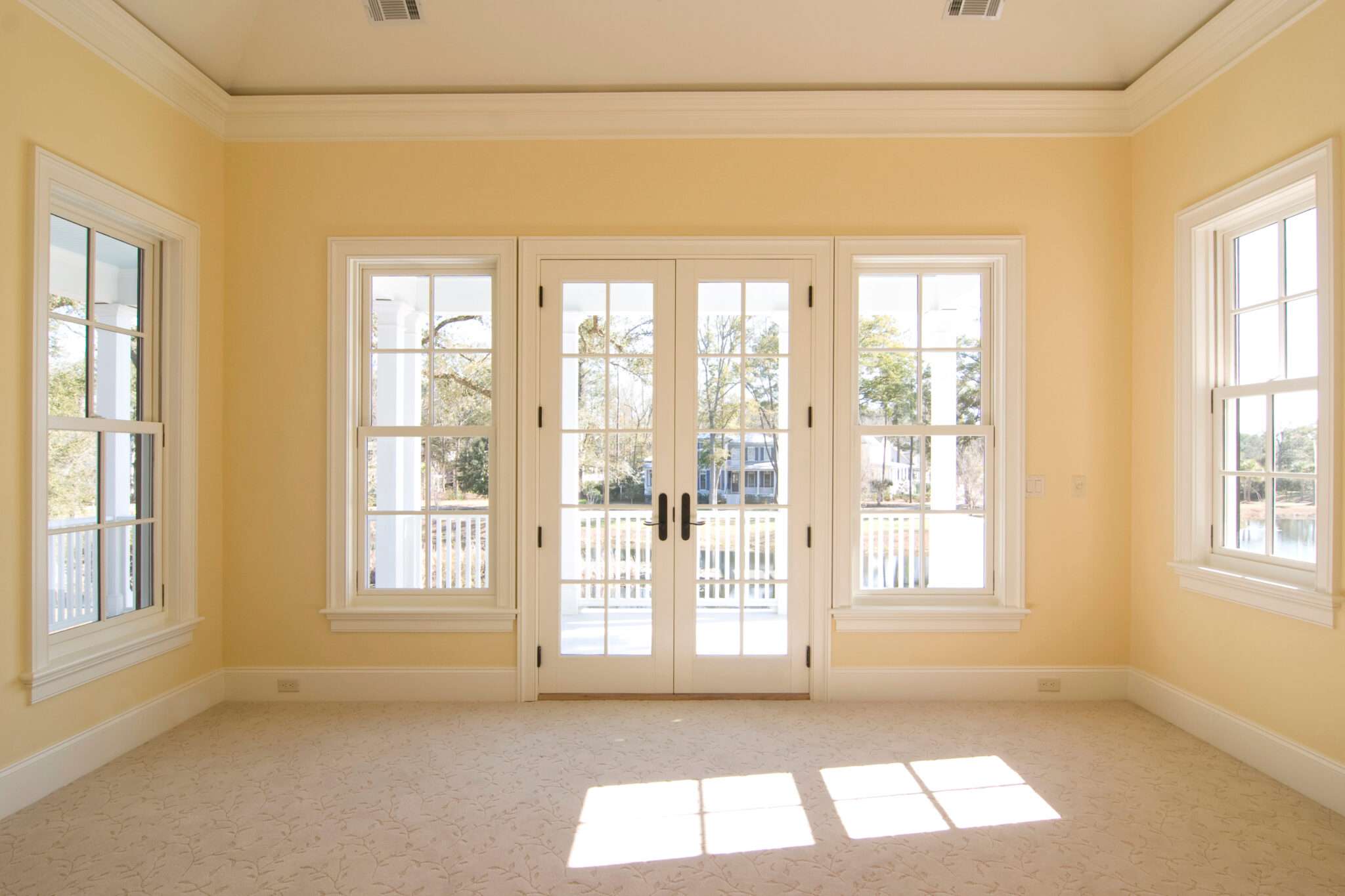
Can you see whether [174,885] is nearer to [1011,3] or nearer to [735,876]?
[735,876]

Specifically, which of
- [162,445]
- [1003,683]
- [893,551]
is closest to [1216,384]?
[893,551]

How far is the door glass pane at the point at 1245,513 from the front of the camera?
10.2 feet

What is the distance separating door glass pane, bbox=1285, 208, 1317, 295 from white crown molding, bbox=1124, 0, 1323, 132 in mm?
768

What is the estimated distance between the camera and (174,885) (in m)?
2.17

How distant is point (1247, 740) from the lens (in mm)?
3031

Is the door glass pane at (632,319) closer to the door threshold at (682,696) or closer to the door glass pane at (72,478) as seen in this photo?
the door threshold at (682,696)

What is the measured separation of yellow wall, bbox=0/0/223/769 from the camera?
103 inches

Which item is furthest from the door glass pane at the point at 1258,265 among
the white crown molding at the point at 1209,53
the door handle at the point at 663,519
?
the door handle at the point at 663,519

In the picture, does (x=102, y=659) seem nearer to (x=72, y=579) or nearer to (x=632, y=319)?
(x=72, y=579)

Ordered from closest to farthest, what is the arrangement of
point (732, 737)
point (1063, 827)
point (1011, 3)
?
point (1063, 827), point (732, 737), point (1011, 3)

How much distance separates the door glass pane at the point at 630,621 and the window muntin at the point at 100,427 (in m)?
2.19

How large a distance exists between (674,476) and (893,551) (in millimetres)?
1257

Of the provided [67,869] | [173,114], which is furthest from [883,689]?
[173,114]

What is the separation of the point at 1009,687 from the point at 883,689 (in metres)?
0.66
